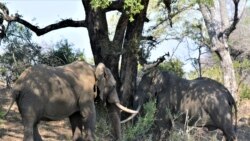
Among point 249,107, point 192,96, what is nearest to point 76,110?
point 192,96

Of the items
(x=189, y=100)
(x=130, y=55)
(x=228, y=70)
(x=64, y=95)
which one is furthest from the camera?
(x=228, y=70)

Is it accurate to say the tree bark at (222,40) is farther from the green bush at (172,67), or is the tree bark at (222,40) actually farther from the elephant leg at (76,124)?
the elephant leg at (76,124)

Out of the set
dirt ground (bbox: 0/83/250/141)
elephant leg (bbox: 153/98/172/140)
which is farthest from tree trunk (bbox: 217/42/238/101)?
elephant leg (bbox: 153/98/172/140)

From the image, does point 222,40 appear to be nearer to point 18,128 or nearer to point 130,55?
point 130,55

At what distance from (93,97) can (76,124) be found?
1.94 ft

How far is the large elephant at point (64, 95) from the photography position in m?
8.30

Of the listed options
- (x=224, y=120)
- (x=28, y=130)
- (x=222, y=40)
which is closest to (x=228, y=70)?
(x=222, y=40)

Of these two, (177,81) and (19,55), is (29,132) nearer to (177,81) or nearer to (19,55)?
(177,81)

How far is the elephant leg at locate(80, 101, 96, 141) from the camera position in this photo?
9.30 m

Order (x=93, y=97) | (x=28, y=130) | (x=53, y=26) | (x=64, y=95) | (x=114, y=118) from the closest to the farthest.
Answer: (x=28, y=130) → (x=64, y=95) → (x=93, y=97) → (x=114, y=118) → (x=53, y=26)

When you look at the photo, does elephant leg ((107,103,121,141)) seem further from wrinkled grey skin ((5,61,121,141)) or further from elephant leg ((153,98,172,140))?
elephant leg ((153,98,172,140))

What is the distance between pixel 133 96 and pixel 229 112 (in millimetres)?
2193

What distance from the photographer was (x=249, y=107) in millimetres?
24625

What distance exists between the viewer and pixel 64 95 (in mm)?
8859
